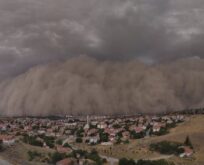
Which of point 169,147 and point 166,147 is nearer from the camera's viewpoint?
point 166,147

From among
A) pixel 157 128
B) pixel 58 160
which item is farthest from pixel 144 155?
pixel 157 128

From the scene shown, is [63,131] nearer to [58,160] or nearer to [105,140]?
[105,140]

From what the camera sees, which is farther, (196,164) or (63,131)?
(63,131)

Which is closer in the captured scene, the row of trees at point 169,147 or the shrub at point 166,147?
the row of trees at point 169,147

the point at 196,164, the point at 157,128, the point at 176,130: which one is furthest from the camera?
the point at 157,128

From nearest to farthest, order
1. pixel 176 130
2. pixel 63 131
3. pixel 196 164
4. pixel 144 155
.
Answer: pixel 196 164
pixel 144 155
pixel 176 130
pixel 63 131

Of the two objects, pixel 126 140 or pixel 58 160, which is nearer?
pixel 58 160

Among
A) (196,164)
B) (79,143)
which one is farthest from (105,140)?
(196,164)

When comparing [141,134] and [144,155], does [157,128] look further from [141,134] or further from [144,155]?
[144,155]

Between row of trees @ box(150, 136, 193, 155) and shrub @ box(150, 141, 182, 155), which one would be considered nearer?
row of trees @ box(150, 136, 193, 155)
